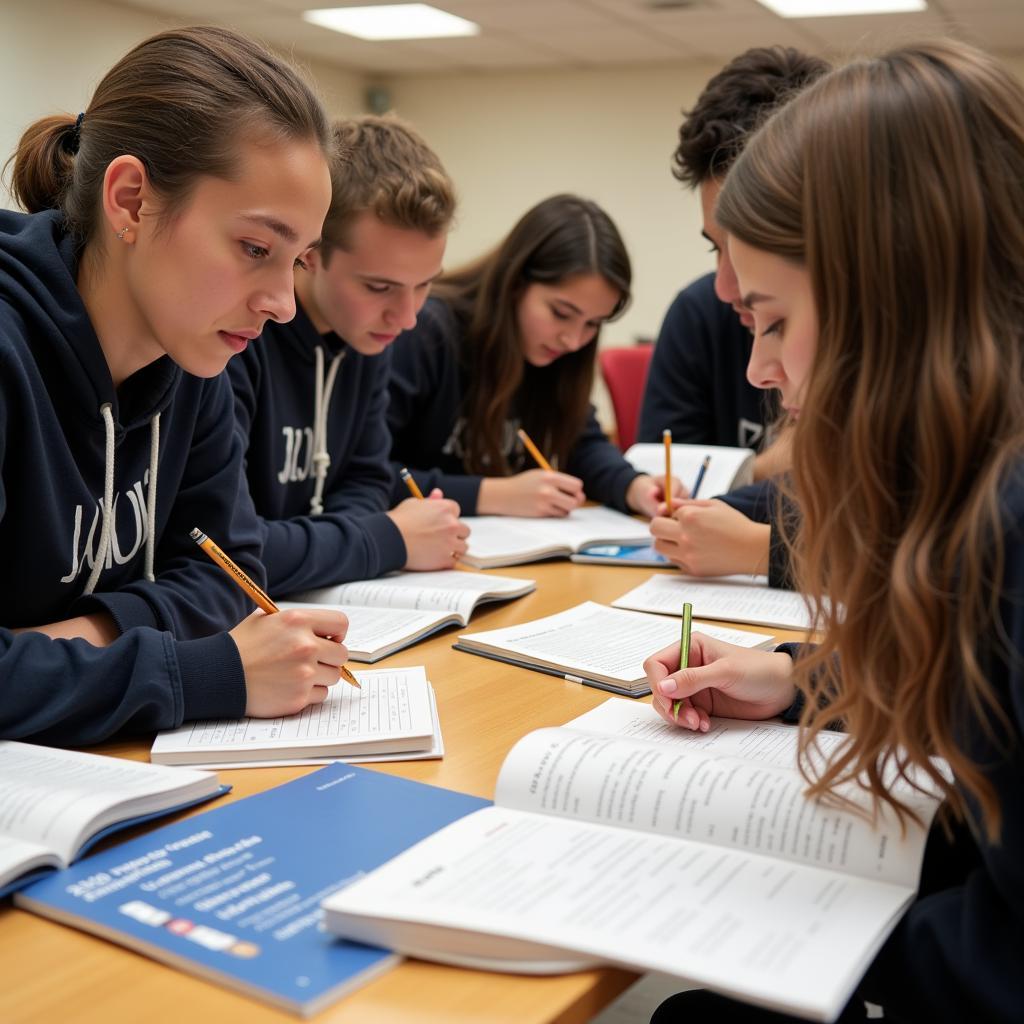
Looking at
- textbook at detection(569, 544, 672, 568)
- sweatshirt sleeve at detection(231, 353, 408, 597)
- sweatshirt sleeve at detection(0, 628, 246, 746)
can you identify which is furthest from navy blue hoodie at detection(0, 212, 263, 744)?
textbook at detection(569, 544, 672, 568)

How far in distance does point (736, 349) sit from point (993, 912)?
1.77m

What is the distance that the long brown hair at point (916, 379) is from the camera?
2.37ft

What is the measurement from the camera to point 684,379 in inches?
96.0

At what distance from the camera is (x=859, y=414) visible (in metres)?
0.78

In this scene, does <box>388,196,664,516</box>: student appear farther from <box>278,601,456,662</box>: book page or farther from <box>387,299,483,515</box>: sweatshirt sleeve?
<box>278,601,456,662</box>: book page

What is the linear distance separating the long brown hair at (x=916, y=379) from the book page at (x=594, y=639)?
415 millimetres

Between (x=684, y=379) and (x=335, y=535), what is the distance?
1.10 meters

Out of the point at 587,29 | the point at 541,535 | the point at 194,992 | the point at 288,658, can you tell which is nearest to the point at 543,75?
the point at 587,29

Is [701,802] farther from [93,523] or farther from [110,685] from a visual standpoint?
[93,523]

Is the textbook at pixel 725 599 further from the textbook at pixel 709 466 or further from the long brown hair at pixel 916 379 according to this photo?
the long brown hair at pixel 916 379

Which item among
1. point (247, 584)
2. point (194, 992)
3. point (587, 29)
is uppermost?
point (587, 29)

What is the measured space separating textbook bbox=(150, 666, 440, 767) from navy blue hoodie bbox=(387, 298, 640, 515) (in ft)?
3.54

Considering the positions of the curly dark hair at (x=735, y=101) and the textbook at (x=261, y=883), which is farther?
the curly dark hair at (x=735, y=101)

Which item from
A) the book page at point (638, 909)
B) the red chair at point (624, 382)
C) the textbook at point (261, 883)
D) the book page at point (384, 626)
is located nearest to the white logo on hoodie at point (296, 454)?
the book page at point (384, 626)
